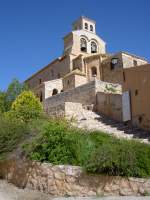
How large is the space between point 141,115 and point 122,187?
13722 mm

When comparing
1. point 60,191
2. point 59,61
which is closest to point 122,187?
point 60,191

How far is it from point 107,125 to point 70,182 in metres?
13.4

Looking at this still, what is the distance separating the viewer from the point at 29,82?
2366 inches

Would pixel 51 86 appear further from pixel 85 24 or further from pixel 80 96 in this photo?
pixel 85 24

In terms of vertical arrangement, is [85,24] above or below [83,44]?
above

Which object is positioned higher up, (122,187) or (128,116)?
(128,116)

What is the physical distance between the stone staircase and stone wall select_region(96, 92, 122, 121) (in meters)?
0.87

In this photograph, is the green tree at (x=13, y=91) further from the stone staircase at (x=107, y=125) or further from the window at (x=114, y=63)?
the window at (x=114, y=63)

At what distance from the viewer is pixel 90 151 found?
44.5 feet

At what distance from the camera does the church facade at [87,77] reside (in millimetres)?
29766

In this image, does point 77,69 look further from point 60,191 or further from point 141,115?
point 60,191

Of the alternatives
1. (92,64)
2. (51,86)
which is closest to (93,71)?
(92,64)

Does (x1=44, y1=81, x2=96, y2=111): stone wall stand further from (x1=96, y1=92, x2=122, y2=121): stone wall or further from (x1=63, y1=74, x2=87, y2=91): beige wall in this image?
(x1=63, y1=74, x2=87, y2=91): beige wall

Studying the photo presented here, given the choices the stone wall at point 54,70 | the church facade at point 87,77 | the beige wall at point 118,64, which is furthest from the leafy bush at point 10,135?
the stone wall at point 54,70
